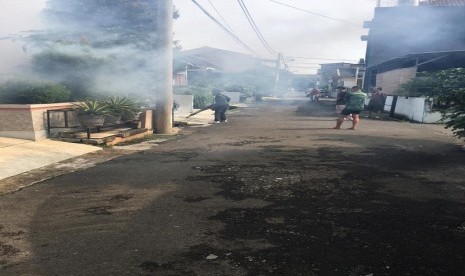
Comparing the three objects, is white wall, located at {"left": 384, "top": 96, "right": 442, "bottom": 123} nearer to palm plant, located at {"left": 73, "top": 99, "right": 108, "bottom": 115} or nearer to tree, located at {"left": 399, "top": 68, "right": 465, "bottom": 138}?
tree, located at {"left": 399, "top": 68, "right": 465, "bottom": 138}

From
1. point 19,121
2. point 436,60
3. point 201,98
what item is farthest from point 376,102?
point 19,121

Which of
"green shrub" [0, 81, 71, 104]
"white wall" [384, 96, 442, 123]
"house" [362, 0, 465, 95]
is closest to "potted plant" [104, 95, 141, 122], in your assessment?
"green shrub" [0, 81, 71, 104]

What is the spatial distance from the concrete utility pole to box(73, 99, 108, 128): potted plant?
1.82 metres

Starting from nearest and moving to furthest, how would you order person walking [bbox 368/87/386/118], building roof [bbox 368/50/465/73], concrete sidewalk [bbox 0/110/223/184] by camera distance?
concrete sidewalk [bbox 0/110/223/184] → building roof [bbox 368/50/465/73] → person walking [bbox 368/87/386/118]

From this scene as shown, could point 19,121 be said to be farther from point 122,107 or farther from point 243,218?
point 243,218

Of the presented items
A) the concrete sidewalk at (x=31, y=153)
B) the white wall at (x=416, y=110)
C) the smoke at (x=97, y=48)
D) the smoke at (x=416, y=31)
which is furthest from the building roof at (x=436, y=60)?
the concrete sidewalk at (x=31, y=153)

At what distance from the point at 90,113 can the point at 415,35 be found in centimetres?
2138

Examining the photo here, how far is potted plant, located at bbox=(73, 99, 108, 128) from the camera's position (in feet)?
28.6

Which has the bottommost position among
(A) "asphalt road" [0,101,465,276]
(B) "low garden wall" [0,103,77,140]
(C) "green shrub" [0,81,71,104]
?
(A) "asphalt road" [0,101,465,276]

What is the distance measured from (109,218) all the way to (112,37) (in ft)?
34.1

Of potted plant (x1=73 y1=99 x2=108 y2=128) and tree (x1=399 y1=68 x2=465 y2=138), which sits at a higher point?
tree (x1=399 y1=68 x2=465 y2=138)

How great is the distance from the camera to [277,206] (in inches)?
157

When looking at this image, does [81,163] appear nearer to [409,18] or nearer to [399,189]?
[399,189]

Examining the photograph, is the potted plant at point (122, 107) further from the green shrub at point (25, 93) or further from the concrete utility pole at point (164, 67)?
the green shrub at point (25, 93)
